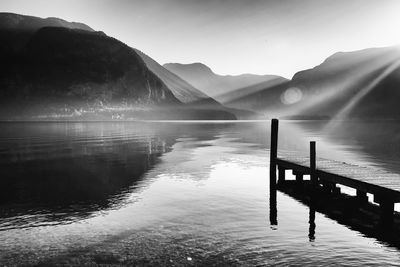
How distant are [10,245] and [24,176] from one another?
1831 centimetres

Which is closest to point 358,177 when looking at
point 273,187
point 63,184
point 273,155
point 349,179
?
point 349,179

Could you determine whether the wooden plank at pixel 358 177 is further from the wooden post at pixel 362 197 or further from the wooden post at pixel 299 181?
the wooden post at pixel 362 197

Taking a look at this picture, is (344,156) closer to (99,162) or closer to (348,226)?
(99,162)

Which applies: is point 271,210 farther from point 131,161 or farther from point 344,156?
point 344,156

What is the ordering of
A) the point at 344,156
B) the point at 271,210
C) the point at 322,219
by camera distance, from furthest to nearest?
the point at 344,156
the point at 271,210
the point at 322,219

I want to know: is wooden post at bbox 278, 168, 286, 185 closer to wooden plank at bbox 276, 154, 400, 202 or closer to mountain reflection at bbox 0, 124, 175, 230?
wooden plank at bbox 276, 154, 400, 202

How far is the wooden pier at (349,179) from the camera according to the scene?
17359 mm

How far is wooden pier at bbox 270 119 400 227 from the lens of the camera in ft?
57.0

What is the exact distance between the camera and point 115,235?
16.6m

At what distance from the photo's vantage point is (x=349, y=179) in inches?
771

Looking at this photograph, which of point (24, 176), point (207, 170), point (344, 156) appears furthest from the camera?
point (344, 156)

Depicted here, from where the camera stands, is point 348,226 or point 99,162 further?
point 99,162

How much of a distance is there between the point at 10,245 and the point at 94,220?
4.29 m

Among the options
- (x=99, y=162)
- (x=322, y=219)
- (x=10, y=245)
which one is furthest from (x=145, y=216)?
(x=99, y=162)
